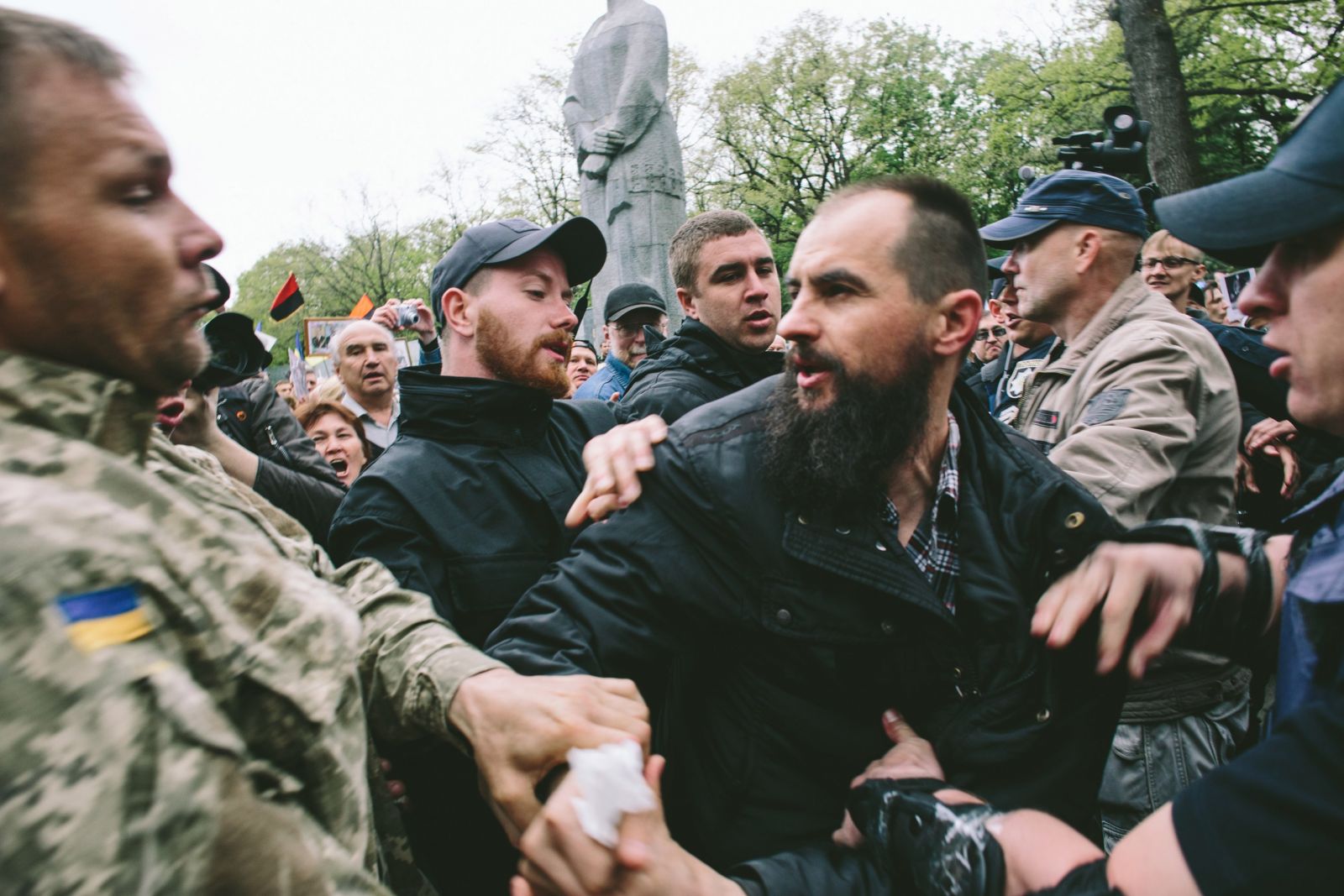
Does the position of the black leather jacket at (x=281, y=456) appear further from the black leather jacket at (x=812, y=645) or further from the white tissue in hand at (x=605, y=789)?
the white tissue in hand at (x=605, y=789)

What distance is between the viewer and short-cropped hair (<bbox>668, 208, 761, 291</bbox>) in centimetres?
431

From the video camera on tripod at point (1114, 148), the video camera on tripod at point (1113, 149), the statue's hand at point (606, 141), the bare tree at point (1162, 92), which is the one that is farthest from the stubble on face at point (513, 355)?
the bare tree at point (1162, 92)

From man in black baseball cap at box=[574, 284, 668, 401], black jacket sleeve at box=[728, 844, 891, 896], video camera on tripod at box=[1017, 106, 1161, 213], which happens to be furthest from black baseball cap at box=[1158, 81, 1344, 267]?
man in black baseball cap at box=[574, 284, 668, 401]

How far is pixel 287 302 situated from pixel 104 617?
1027 centimetres

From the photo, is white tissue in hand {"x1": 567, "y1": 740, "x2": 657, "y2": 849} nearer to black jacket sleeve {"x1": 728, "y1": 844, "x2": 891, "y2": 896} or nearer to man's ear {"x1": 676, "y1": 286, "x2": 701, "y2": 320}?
black jacket sleeve {"x1": 728, "y1": 844, "x2": 891, "y2": 896}

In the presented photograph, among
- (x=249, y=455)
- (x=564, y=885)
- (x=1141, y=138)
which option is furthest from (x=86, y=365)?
(x=1141, y=138)

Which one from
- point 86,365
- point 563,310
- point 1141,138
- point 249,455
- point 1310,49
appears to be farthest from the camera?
point 1310,49

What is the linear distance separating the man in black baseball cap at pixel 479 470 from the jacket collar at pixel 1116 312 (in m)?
1.85

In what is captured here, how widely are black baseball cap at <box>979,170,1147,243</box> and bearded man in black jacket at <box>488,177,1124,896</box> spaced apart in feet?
5.82

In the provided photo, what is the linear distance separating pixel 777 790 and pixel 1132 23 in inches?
554

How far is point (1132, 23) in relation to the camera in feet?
40.7

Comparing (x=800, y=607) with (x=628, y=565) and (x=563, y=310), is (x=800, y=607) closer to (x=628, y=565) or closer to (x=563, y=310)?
(x=628, y=565)

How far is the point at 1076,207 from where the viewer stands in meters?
3.49

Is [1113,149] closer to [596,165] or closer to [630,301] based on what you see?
[630,301]
